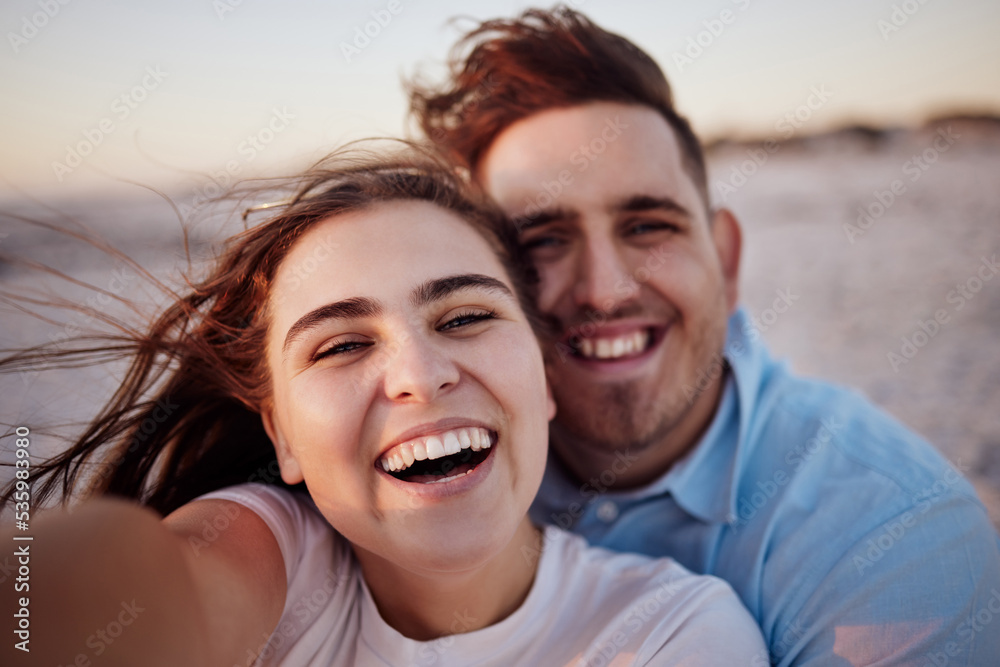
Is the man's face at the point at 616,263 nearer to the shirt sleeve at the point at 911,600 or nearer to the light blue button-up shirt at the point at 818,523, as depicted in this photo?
the light blue button-up shirt at the point at 818,523

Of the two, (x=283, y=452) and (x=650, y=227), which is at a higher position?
(x=650, y=227)

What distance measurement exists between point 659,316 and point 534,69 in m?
1.26

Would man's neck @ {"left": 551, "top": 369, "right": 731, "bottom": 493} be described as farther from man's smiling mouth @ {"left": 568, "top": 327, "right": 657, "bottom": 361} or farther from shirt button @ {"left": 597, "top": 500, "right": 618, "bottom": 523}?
man's smiling mouth @ {"left": 568, "top": 327, "right": 657, "bottom": 361}

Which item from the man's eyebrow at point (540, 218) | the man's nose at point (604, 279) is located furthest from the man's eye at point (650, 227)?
the man's eyebrow at point (540, 218)

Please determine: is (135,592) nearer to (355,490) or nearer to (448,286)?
(355,490)

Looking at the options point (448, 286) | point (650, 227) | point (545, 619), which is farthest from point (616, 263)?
point (545, 619)

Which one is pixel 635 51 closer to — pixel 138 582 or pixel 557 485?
pixel 557 485

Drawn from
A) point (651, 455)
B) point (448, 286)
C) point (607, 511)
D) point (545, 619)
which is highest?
point (448, 286)

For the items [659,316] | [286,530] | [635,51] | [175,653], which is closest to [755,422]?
[659,316]

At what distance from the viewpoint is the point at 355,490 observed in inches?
69.2

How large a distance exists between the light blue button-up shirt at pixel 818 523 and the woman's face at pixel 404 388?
0.99 metres

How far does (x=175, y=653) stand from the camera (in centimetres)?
150

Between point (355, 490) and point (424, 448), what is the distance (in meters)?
0.23

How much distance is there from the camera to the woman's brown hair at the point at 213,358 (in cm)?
210
